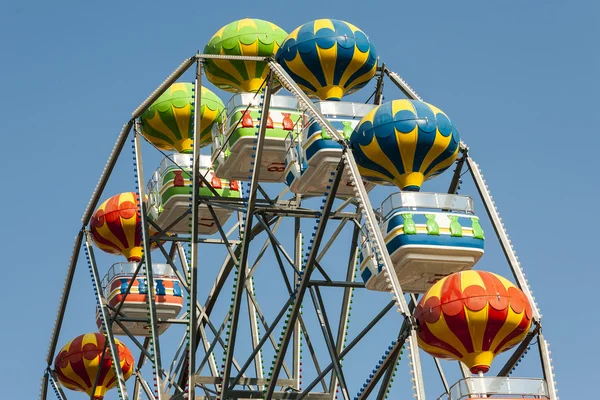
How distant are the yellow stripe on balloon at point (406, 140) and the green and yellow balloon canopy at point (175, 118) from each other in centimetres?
1090

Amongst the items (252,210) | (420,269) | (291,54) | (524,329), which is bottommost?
(524,329)

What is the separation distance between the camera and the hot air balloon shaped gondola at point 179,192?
40.8 m

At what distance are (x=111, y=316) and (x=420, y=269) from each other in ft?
45.5

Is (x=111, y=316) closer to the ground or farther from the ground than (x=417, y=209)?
farther from the ground

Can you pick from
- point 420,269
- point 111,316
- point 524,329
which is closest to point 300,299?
point 420,269

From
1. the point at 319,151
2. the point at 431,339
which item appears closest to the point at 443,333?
the point at 431,339

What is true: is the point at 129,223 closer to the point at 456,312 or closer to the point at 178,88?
the point at 178,88

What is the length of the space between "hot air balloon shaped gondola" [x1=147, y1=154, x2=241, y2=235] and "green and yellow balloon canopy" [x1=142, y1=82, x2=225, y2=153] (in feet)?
4.15

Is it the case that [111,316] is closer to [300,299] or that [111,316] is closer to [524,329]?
[300,299]

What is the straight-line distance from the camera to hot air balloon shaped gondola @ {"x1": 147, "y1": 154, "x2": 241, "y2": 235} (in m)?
40.8

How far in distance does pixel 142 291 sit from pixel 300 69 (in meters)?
10.0

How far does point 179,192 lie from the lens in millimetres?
40750

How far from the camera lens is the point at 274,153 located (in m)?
37.8

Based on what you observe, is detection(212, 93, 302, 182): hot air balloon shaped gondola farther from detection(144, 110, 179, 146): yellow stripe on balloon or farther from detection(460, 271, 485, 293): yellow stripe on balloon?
detection(460, 271, 485, 293): yellow stripe on balloon
